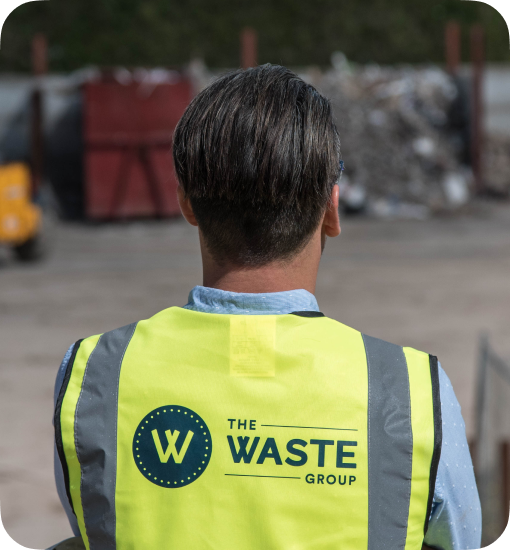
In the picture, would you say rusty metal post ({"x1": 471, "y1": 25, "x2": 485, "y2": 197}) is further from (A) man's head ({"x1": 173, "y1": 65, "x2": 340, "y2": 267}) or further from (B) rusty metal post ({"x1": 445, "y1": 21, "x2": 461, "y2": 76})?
(A) man's head ({"x1": 173, "y1": 65, "x2": 340, "y2": 267})

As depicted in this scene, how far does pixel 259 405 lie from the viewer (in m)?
1.03

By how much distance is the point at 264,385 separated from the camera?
1036 millimetres

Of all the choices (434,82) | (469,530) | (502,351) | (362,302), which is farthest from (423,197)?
(469,530)

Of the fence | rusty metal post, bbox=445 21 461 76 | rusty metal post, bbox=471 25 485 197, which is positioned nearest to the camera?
the fence

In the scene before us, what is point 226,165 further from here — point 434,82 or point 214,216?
point 434,82

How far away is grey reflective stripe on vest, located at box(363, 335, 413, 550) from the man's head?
25 centimetres

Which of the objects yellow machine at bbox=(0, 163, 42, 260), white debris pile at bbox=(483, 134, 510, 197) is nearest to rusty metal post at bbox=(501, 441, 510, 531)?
yellow machine at bbox=(0, 163, 42, 260)

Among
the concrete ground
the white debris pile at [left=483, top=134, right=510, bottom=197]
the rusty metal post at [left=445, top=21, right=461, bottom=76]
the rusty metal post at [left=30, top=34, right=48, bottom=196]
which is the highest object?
the rusty metal post at [left=445, top=21, right=461, bottom=76]

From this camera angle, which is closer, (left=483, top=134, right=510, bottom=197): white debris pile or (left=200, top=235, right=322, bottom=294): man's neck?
(left=200, top=235, right=322, bottom=294): man's neck

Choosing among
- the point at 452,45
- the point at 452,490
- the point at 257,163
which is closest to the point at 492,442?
the point at 452,490

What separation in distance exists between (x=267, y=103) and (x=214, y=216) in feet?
0.60

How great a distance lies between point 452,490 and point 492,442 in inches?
97.5

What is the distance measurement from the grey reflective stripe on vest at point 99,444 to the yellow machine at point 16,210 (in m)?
8.31

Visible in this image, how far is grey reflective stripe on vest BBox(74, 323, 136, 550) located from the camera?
Result: 106 centimetres
